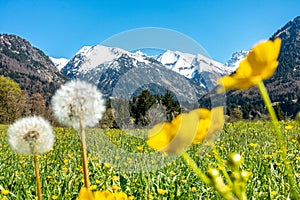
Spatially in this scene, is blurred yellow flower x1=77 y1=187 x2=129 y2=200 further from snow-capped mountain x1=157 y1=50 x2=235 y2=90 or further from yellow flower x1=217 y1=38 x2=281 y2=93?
snow-capped mountain x1=157 y1=50 x2=235 y2=90

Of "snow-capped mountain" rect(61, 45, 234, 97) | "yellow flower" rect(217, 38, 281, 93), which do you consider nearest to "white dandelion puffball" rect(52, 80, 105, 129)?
"yellow flower" rect(217, 38, 281, 93)

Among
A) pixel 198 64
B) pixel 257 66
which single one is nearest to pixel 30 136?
pixel 257 66

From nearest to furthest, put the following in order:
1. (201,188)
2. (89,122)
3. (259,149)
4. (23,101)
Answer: (89,122) < (201,188) < (259,149) < (23,101)

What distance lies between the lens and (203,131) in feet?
1.99

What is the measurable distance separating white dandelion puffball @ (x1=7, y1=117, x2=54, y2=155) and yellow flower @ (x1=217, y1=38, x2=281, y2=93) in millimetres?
484

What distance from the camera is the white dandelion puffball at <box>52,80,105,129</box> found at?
0.85 metres

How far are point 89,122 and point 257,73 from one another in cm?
42

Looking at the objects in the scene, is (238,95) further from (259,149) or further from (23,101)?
(259,149)

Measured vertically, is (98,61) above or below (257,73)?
above

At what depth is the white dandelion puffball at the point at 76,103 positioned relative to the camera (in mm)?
853

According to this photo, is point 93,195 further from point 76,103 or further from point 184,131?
point 76,103

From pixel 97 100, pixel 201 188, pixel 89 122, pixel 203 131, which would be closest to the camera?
pixel 203 131

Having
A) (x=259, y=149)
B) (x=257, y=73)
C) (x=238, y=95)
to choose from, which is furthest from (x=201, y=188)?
(x=238, y=95)

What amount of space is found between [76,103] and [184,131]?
14.7 inches
